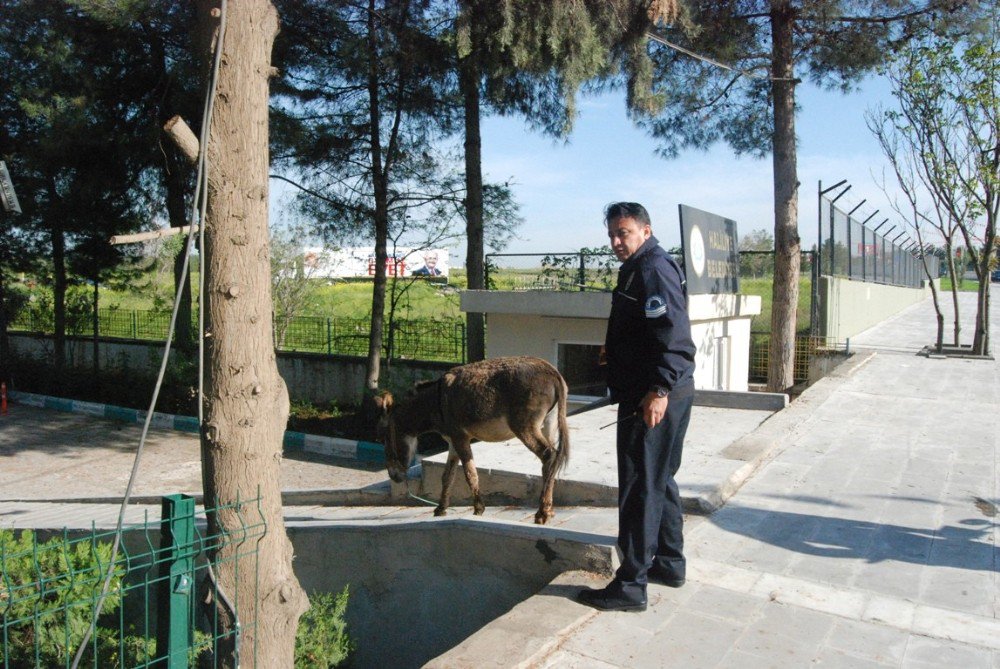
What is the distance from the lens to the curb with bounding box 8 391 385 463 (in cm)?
1344

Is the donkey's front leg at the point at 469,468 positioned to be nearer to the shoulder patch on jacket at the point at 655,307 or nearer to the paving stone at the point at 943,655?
the shoulder patch on jacket at the point at 655,307

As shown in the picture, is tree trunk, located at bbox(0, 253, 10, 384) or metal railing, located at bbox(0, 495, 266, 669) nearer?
metal railing, located at bbox(0, 495, 266, 669)

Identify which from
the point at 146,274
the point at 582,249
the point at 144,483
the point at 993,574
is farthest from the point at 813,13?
the point at 146,274

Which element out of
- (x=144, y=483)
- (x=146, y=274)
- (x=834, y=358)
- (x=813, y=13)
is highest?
(x=813, y=13)

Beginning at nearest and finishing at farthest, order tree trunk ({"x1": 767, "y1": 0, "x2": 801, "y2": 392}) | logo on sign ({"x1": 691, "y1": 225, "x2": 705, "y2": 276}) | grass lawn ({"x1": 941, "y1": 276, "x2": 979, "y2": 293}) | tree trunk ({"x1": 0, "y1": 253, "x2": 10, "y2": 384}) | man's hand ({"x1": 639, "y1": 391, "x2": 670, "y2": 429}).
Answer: man's hand ({"x1": 639, "y1": 391, "x2": 670, "y2": 429}) < logo on sign ({"x1": 691, "y1": 225, "x2": 705, "y2": 276}) < tree trunk ({"x1": 767, "y1": 0, "x2": 801, "y2": 392}) < tree trunk ({"x1": 0, "y1": 253, "x2": 10, "y2": 384}) < grass lawn ({"x1": 941, "y1": 276, "x2": 979, "y2": 293})

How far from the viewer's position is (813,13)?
Answer: 13.0 meters

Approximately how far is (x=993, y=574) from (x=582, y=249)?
1005cm

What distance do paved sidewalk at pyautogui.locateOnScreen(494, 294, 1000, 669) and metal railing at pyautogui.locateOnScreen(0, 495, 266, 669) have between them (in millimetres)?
1182

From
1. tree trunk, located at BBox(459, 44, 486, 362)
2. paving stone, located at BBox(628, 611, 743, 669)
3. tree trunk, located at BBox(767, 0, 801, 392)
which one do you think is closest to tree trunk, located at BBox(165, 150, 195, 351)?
tree trunk, located at BBox(459, 44, 486, 362)

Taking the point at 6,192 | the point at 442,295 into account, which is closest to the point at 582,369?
the point at 442,295

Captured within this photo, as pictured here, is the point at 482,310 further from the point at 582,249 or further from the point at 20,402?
the point at 20,402

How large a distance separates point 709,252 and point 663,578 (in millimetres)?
9266

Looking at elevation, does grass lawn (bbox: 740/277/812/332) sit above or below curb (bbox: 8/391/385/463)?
above

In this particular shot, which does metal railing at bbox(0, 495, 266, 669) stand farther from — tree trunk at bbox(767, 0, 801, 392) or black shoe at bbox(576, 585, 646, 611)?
tree trunk at bbox(767, 0, 801, 392)
